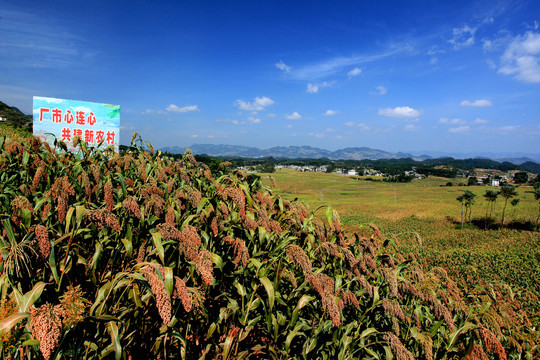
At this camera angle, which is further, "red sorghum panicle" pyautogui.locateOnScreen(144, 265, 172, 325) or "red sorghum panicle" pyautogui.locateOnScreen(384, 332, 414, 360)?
"red sorghum panicle" pyautogui.locateOnScreen(384, 332, 414, 360)

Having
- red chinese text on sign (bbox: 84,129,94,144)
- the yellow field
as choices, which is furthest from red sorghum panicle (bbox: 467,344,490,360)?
red chinese text on sign (bbox: 84,129,94,144)

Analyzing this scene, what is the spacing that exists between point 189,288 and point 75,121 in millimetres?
7203

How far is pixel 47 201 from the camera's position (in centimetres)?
232

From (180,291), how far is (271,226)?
1259mm

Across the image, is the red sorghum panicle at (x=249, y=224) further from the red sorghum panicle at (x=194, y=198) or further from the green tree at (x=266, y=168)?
the green tree at (x=266, y=168)

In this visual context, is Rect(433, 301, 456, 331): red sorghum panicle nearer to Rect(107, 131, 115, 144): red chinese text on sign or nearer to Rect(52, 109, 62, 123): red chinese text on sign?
Rect(107, 131, 115, 144): red chinese text on sign

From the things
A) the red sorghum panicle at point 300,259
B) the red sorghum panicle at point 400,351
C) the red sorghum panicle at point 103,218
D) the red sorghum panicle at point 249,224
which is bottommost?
the red sorghum panicle at point 400,351

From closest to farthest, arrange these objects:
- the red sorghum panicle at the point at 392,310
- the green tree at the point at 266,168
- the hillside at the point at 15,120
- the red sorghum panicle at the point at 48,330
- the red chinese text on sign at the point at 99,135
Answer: the red sorghum panicle at the point at 48,330
the red sorghum panicle at the point at 392,310
the red chinese text on sign at the point at 99,135
the hillside at the point at 15,120
the green tree at the point at 266,168

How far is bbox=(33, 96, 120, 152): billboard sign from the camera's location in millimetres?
6660

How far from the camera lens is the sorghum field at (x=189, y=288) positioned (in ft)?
5.27

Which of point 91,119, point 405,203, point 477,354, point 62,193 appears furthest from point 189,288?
point 405,203

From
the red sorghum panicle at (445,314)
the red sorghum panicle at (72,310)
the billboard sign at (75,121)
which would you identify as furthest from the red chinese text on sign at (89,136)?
the red sorghum panicle at (445,314)

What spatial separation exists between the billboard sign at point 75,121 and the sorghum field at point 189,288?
12.8ft

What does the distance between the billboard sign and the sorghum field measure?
3.89 m
